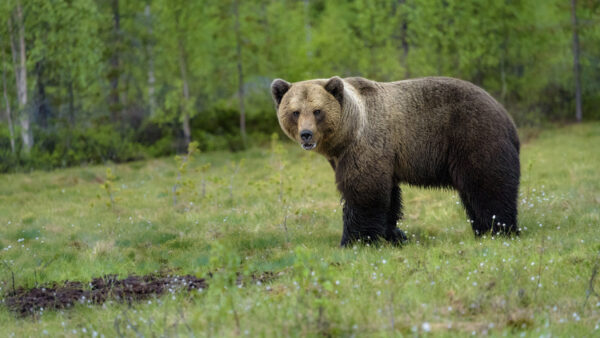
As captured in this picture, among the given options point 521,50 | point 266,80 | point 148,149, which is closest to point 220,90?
point 266,80

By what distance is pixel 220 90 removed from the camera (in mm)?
28438

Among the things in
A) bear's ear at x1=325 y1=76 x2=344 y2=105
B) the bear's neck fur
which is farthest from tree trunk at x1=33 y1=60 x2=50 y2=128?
bear's ear at x1=325 y1=76 x2=344 y2=105

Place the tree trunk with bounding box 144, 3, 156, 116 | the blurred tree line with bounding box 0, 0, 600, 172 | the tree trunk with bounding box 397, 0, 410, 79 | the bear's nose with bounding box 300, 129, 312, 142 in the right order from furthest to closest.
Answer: the tree trunk with bounding box 397, 0, 410, 79
the tree trunk with bounding box 144, 3, 156, 116
the blurred tree line with bounding box 0, 0, 600, 172
the bear's nose with bounding box 300, 129, 312, 142

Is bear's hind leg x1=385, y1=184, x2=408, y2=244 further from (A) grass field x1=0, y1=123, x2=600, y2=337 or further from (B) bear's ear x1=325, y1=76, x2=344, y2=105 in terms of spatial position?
(B) bear's ear x1=325, y1=76, x2=344, y2=105

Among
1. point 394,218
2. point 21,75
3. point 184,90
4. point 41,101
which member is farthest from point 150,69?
point 394,218

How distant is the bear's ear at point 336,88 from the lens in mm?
7652

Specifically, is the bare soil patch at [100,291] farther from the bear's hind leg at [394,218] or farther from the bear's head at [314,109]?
the bear's hind leg at [394,218]

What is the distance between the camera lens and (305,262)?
6.48 meters

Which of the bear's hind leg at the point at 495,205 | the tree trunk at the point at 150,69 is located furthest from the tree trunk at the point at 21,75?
the bear's hind leg at the point at 495,205

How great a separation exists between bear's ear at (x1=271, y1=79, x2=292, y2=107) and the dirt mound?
246 cm

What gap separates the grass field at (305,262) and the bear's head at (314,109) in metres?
1.44

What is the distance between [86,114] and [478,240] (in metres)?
19.5

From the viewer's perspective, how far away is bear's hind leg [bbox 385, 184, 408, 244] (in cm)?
859

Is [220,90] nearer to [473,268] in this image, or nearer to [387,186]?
[387,186]
